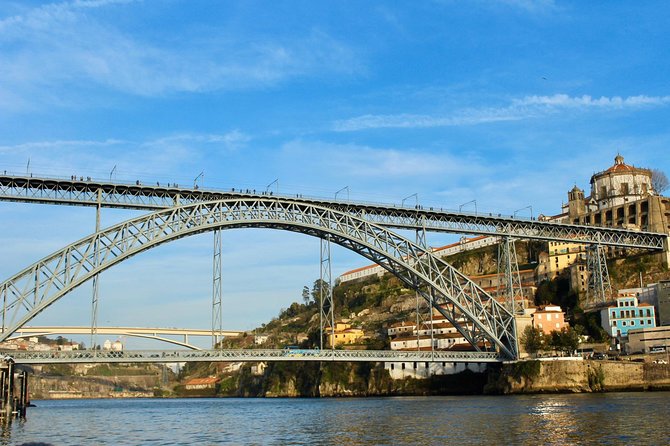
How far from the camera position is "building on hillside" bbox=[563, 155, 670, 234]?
96.4 m

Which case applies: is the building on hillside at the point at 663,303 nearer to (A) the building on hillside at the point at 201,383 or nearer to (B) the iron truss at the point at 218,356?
(B) the iron truss at the point at 218,356

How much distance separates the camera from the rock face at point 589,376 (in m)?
65.2

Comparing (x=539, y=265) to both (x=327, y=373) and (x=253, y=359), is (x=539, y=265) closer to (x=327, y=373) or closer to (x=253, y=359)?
(x=327, y=373)

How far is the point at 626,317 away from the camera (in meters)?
77.4

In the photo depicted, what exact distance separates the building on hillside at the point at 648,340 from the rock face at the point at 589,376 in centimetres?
529

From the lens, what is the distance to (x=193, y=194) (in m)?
58.0

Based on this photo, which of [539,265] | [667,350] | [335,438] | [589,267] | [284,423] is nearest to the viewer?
[335,438]

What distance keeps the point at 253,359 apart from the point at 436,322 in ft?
150

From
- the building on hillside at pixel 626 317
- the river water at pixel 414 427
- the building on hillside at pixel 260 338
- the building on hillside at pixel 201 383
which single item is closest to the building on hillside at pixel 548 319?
the building on hillside at pixel 626 317

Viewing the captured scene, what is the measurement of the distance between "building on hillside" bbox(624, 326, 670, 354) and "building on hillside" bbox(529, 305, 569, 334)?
7.13 m

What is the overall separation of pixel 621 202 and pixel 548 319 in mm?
36493

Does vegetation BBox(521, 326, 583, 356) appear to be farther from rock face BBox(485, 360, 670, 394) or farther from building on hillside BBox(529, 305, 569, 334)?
rock face BBox(485, 360, 670, 394)

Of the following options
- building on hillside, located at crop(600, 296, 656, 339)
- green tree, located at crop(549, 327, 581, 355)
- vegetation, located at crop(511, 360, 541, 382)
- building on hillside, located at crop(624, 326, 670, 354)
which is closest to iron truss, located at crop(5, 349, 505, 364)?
vegetation, located at crop(511, 360, 541, 382)

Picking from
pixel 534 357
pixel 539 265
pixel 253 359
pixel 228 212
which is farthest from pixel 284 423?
pixel 539 265
